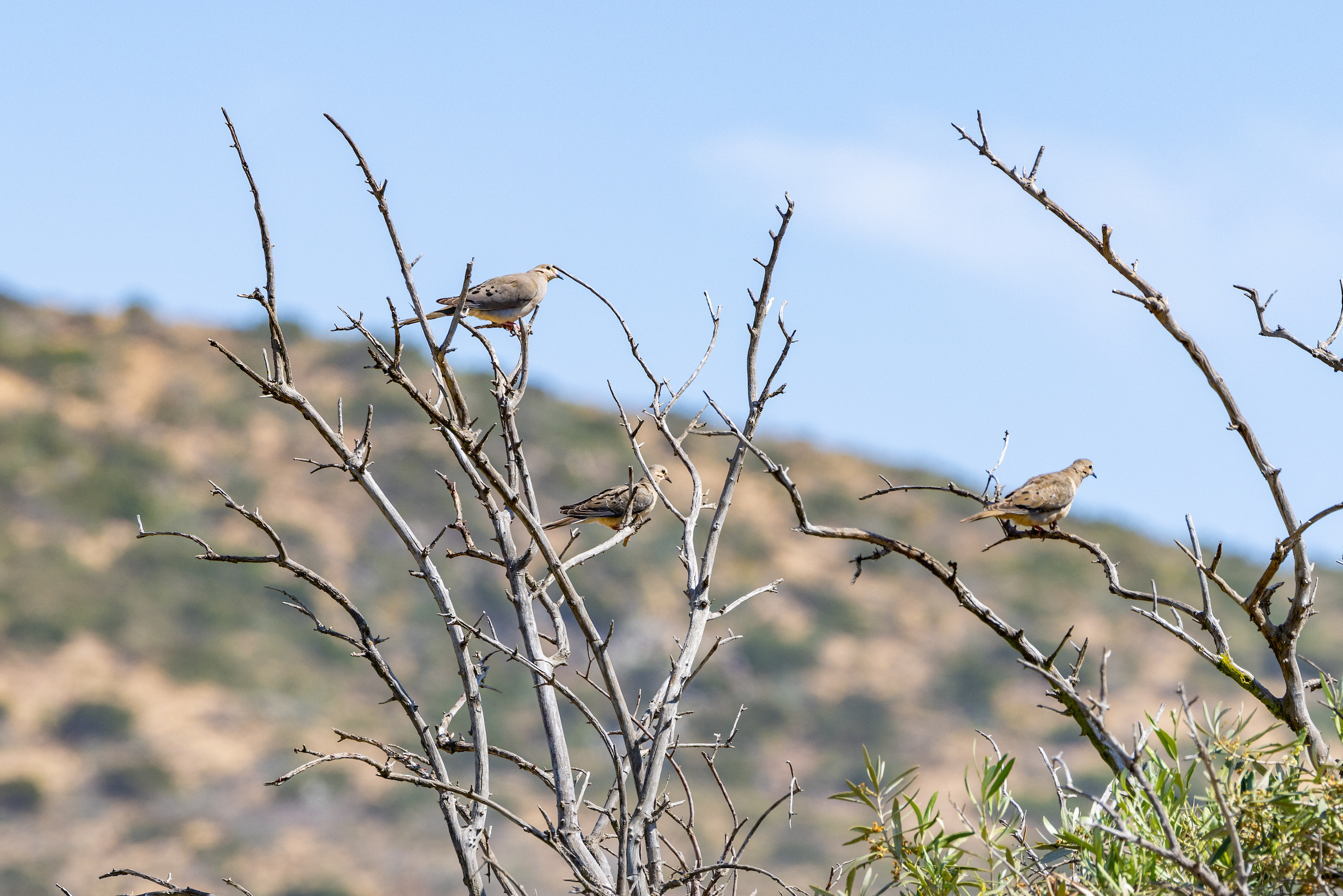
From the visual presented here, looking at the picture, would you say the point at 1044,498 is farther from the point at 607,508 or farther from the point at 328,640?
the point at 328,640

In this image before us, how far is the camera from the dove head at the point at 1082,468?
321 inches

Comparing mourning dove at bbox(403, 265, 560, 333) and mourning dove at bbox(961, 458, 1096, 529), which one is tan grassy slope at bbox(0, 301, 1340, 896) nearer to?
mourning dove at bbox(403, 265, 560, 333)

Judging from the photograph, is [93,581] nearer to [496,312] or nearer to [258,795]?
[258,795]

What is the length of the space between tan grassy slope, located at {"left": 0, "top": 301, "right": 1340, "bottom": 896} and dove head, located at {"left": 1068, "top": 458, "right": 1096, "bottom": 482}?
987 inches

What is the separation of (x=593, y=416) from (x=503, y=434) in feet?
149

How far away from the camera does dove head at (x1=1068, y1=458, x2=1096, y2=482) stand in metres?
8.15

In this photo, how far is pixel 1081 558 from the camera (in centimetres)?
4878

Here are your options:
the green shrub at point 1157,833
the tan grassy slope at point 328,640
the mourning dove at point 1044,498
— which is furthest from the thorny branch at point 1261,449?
the tan grassy slope at point 328,640

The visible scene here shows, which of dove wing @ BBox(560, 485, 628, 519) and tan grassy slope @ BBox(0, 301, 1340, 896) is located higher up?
tan grassy slope @ BBox(0, 301, 1340, 896)

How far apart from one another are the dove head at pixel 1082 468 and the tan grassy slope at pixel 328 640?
2506 cm

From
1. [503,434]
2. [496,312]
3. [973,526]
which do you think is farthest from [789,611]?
[503,434]

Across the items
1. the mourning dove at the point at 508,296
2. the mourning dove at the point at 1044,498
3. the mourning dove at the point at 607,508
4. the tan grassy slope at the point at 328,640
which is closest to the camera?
Answer: the mourning dove at the point at 1044,498

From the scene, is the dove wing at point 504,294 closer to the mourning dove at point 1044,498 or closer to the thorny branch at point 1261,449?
the mourning dove at point 1044,498

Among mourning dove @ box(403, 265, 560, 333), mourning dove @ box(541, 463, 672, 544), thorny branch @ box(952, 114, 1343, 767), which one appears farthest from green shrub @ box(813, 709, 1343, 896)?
mourning dove @ box(403, 265, 560, 333)
